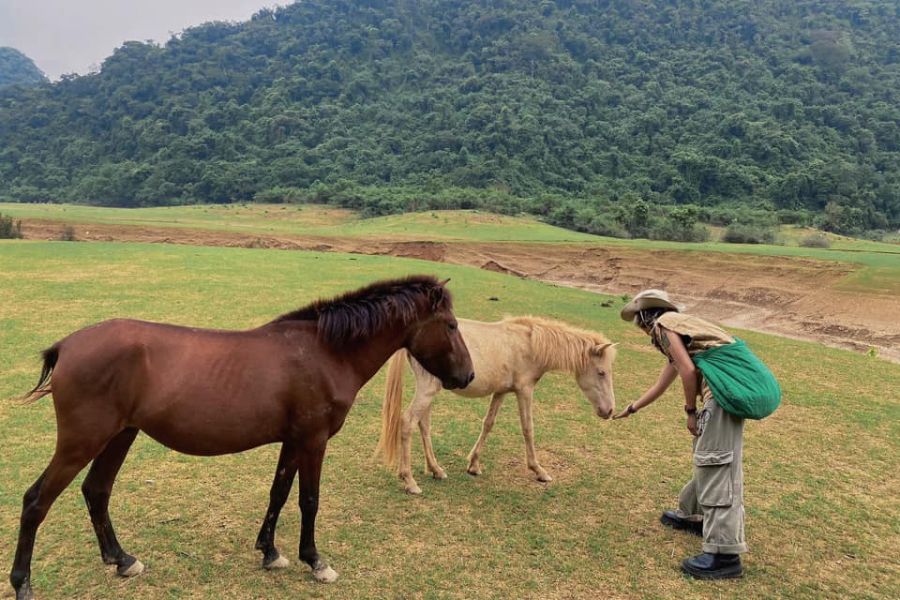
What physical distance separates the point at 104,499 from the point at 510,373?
3.69 meters

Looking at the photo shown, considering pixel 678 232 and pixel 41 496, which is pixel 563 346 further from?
pixel 678 232

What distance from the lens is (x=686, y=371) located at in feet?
13.5

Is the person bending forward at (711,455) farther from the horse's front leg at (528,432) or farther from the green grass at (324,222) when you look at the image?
the green grass at (324,222)

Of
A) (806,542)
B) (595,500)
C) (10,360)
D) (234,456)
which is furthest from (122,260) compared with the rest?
(806,542)

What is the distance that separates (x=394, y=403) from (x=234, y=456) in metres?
1.80

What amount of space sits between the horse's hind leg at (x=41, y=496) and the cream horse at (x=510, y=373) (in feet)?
9.30

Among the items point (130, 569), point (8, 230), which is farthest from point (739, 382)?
point (8, 230)

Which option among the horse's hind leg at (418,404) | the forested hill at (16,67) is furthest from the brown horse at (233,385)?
the forested hill at (16,67)

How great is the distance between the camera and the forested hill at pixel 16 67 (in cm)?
17138

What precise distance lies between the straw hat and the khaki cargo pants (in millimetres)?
718

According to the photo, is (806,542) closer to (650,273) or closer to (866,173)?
(650,273)

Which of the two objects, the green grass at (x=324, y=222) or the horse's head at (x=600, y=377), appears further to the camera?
the green grass at (x=324, y=222)

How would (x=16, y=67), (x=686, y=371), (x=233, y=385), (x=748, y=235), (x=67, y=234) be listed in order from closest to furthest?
(x=233, y=385) < (x=686, y=371) < (x=67, y=234) < (x=748, y=235) < (x=16, y=67)

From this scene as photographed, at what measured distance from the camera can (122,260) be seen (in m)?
19.5
